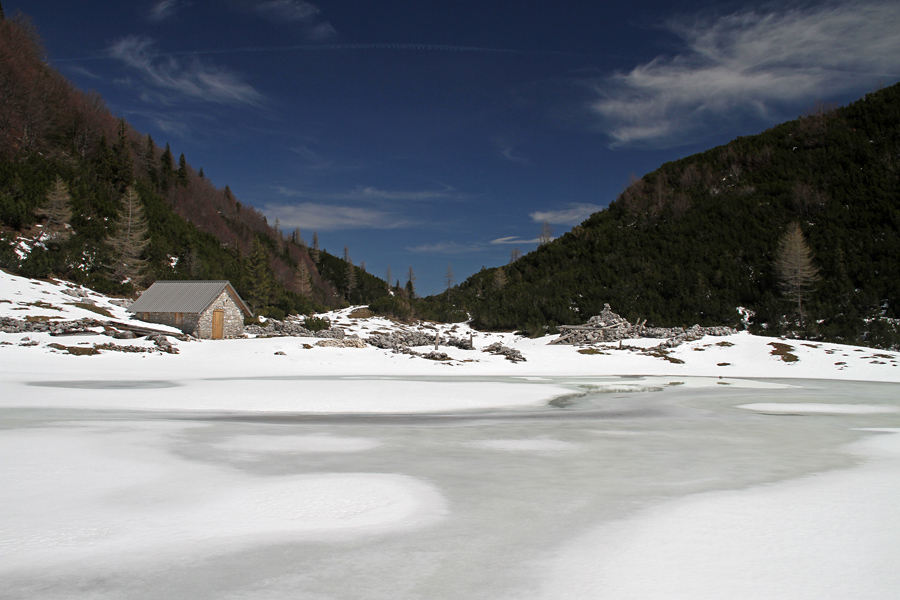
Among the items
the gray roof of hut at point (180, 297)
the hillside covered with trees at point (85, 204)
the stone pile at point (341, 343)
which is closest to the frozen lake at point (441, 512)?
the stone pile at point (341, 343)

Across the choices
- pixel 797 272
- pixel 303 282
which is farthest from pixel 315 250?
pixel 797 272

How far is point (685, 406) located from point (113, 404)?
13.9m

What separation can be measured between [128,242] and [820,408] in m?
47.6

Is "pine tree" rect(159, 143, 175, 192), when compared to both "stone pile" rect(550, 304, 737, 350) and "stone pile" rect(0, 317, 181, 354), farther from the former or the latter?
"stone pile" rect(550, 304, 737, 350)

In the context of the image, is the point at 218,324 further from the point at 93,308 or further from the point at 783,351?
the point at 783,351

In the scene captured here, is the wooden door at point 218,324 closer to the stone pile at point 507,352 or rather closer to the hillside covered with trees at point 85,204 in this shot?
the hillside covered with trees at point 85,204

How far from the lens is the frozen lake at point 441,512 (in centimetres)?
345

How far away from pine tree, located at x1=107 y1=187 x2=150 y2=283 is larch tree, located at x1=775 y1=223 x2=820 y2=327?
163ft

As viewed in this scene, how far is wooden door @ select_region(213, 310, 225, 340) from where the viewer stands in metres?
30.9

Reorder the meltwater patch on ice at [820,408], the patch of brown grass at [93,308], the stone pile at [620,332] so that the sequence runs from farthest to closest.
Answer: the stone pile at [620,332], the patch of brown grass at [93,308], the meltwater patch on ice at [820,408]

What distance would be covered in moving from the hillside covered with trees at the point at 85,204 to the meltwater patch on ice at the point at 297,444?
104ft

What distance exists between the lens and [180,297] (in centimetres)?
3089

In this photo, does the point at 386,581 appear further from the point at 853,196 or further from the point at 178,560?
the point at 853,196

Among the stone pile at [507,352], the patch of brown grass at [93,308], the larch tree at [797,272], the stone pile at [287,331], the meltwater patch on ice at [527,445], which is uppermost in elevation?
the larch tree at [797,272]
